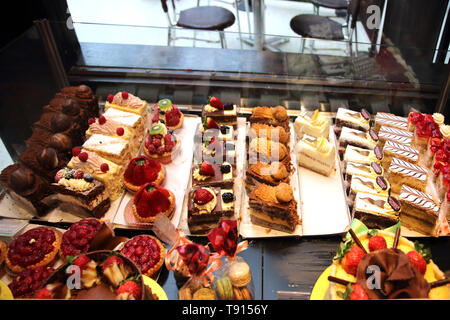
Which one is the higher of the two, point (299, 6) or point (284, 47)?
point (284, 47)

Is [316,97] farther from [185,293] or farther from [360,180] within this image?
[185,293]

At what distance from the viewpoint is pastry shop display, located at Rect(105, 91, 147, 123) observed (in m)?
4.64

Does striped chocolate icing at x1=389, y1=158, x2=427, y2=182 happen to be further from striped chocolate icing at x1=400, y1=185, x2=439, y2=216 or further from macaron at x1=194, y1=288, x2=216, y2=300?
macaron at x1=194, y1=288, x2=216, y2=300

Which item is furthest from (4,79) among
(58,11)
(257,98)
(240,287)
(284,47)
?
(240,287)

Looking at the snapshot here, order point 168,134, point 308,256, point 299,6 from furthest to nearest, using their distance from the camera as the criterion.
Answer: point 299,6 < point 168,134 < point 308,256

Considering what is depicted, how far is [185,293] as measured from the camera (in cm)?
276

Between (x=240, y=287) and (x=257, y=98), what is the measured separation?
2824mm

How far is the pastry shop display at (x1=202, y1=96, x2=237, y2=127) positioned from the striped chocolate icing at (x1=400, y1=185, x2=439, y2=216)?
207 centimetres

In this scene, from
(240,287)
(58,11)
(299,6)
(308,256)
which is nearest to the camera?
(240,287)

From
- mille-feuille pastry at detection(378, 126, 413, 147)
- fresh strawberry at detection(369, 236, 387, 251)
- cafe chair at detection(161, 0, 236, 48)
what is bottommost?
mille-feuille pastry at detection(378, 126, 413, 147)

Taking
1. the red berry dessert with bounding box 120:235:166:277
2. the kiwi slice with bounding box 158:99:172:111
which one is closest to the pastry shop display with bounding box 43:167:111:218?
the red berry dessert with bounding box 120:235:166:277

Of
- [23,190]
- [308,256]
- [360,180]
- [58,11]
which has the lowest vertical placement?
[308,256]

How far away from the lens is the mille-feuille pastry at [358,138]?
4258mm

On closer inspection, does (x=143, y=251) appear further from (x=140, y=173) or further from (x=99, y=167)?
(x=99, y=167)
